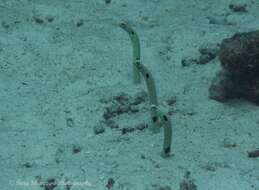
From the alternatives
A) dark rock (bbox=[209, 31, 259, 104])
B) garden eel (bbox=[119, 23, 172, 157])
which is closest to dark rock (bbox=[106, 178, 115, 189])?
garden eel (bbox=[119, 23, 172, 157])

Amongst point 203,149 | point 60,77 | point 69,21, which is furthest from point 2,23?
point 203,149

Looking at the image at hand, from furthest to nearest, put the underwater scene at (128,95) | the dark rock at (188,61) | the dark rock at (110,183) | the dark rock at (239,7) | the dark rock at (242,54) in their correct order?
the dark rock at (239,7) → the dark rock at (188,61) → the dark rock at (242,54) → the underwater scene at (128,95) → the dark rock at (110,183)

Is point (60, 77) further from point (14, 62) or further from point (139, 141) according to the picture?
point (139, 141)

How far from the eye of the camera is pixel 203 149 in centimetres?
466

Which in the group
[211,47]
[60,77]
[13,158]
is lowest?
[13,158]

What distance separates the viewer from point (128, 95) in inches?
232

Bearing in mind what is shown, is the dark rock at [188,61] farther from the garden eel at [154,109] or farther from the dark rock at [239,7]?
the dark rock at [239,7]

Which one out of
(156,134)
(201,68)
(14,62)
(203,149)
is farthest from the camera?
(14,62)

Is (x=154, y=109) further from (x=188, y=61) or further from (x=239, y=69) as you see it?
(x=188, y=61)

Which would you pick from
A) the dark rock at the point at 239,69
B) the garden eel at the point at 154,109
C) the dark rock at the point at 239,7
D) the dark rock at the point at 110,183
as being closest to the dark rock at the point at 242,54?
the dark rock at the point at 239,69

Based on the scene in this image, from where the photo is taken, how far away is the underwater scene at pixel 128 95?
4.38 meters

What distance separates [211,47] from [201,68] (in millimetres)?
374

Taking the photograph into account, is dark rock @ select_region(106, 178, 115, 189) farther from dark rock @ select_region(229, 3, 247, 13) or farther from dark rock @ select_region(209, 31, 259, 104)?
dark rock @ select_region(229, 3, 247, 13)

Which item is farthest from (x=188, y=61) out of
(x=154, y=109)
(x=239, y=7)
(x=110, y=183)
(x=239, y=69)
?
(x=110, y=183)
